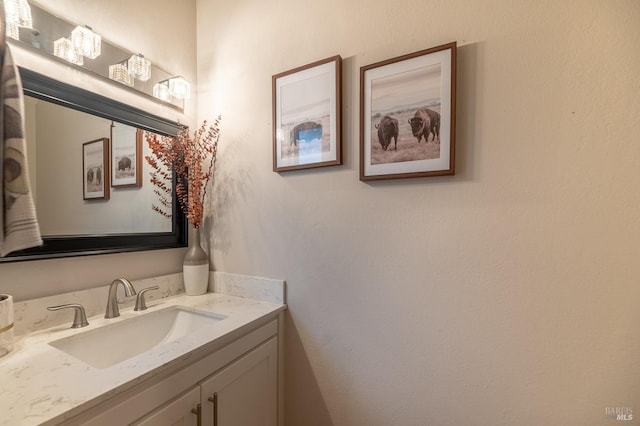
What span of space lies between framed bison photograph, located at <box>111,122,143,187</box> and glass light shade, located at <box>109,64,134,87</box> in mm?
185

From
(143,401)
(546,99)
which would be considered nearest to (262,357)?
(143,401)

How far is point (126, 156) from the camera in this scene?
1.20 meters

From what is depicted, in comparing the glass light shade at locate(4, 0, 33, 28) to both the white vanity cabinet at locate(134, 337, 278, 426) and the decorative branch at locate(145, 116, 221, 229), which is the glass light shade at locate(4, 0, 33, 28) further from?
the white vanity cabinet at locate(134, 337, 278, 426)

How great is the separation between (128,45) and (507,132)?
1.58 m

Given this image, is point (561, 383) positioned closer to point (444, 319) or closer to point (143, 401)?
point (444, 319)

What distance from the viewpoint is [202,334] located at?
0.93 m

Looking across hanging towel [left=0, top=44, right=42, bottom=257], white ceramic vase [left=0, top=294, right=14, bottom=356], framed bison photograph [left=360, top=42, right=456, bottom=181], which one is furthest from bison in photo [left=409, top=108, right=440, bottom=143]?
white ceramic vase [left=0, top=294, right=14, bottom=356]

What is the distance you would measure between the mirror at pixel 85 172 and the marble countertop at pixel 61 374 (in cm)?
30

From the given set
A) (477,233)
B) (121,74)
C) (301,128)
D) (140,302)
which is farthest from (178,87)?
(477,233)

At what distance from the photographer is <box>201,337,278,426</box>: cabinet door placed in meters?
0.88

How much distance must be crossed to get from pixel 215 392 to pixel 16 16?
138 centimetres

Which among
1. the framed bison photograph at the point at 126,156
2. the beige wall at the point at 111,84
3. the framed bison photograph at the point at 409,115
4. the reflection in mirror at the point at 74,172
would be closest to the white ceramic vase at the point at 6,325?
the beige wall at the point at 111,84

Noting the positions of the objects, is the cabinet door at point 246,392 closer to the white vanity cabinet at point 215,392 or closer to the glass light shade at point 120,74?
the white vanity cabinet at point 215,392

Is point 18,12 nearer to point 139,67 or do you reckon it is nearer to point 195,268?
point 139,67
